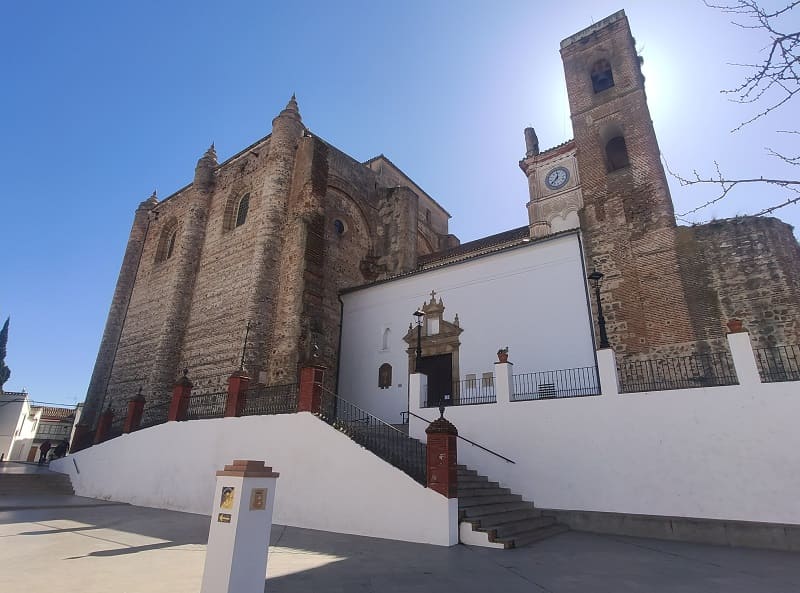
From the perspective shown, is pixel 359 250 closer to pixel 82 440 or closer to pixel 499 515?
pixel 82 440

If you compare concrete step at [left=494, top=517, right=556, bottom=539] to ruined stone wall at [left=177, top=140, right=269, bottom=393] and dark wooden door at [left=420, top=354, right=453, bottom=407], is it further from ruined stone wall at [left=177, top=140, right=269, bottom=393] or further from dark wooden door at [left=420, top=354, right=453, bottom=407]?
ruined stone wall at [left=177, top=140, right=269, bottom=393]

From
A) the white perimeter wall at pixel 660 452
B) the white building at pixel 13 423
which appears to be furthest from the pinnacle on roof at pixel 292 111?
the white building at pixel 13 423

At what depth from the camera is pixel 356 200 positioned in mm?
19438

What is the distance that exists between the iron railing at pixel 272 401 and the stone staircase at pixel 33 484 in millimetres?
8098

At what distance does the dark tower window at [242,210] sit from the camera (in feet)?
61.1

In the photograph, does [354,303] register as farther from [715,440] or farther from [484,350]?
[715,440]

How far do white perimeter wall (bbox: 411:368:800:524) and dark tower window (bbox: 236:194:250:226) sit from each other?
45.7 ft

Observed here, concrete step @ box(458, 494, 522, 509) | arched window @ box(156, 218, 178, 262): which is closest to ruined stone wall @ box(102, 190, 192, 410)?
arched window @ box(156, 218, 178, 262)

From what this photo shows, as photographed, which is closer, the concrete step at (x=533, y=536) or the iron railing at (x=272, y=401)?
the concrete step at (x=533, y=536)

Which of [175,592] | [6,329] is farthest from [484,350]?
[6,329]

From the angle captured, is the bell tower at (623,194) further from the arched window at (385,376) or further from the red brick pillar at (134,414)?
the red brick pillar at (134,414)

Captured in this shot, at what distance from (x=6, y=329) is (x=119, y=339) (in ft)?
58.1

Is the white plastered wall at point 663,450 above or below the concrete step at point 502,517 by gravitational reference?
above

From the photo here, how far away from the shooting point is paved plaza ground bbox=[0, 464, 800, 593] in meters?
4.43
